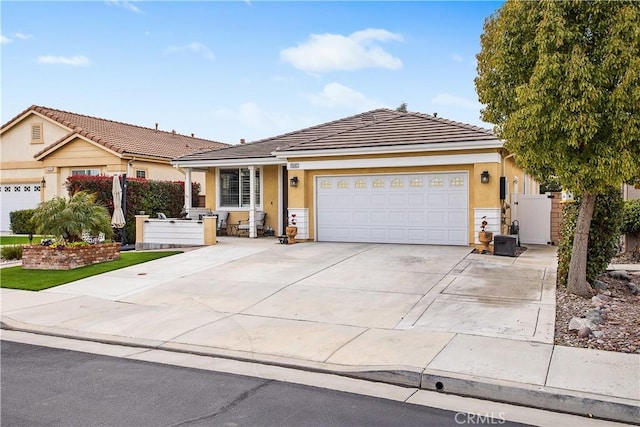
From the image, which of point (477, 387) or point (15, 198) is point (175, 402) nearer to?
point (477, 387)

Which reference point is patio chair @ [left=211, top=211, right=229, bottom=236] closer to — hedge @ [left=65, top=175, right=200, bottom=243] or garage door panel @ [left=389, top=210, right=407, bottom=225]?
hedge @ [left=65, top=175, right=200, bottom=243]

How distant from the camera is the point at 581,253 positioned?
8.96 m

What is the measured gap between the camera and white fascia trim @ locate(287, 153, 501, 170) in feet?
47.5

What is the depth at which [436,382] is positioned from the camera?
5547mm

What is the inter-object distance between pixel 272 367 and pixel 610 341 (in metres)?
4.31

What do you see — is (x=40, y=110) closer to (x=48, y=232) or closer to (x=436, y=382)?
(x=48, y=232)

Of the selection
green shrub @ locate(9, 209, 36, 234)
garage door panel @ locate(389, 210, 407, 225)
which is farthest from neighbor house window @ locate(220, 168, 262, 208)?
green shrub @ locate(9, 209, 36, 234)

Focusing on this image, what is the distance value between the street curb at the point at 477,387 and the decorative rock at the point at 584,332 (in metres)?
1.99

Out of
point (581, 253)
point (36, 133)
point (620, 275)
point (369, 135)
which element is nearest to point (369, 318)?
point (581, 253)

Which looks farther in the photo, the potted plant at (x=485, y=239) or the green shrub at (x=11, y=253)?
the green shrub at (x=11, y=253)

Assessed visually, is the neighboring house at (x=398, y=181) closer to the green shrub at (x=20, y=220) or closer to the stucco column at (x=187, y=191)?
the stucco column at (x=187, y=191)

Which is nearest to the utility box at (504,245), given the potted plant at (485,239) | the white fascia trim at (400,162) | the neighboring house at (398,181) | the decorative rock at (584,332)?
the potted plant at (485,239)

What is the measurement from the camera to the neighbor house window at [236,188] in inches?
781

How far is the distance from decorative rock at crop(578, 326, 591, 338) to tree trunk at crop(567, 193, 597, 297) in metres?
2.23
